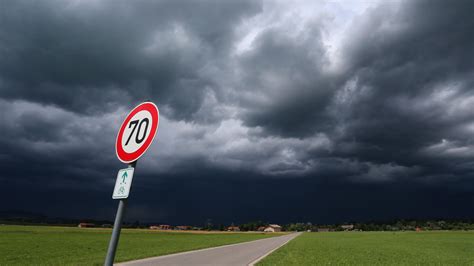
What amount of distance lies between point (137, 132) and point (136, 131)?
0.12 ft

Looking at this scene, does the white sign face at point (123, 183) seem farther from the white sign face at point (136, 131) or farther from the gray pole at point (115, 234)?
the white sign face at point (136, 131)

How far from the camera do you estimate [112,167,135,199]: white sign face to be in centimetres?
410

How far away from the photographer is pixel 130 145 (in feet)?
14.7

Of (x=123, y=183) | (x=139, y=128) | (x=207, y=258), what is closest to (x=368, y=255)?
(x=207, y=258)

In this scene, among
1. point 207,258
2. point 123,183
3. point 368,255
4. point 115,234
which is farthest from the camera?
point 368,255

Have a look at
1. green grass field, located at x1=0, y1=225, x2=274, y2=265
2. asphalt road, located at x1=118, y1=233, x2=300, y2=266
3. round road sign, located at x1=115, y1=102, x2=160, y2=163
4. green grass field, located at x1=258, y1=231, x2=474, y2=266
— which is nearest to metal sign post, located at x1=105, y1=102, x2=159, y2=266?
round road sign, located at x1=115, y1=102, x2=160, y2=163

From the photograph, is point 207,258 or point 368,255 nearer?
point 207,258

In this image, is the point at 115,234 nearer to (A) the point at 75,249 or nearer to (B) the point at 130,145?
(B) the point at 130,145

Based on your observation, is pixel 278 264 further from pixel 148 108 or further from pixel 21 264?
pixel 148 108

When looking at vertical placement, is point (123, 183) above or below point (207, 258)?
below

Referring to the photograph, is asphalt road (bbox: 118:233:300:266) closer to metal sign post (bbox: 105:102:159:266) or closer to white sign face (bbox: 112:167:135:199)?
metal sign post (bbox: 105:102:159:266)

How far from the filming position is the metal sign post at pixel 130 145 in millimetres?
4078

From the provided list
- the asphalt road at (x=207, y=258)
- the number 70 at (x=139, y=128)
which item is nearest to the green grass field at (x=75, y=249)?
the asphalt road at (x=207, y=258)

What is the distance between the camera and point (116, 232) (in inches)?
159
